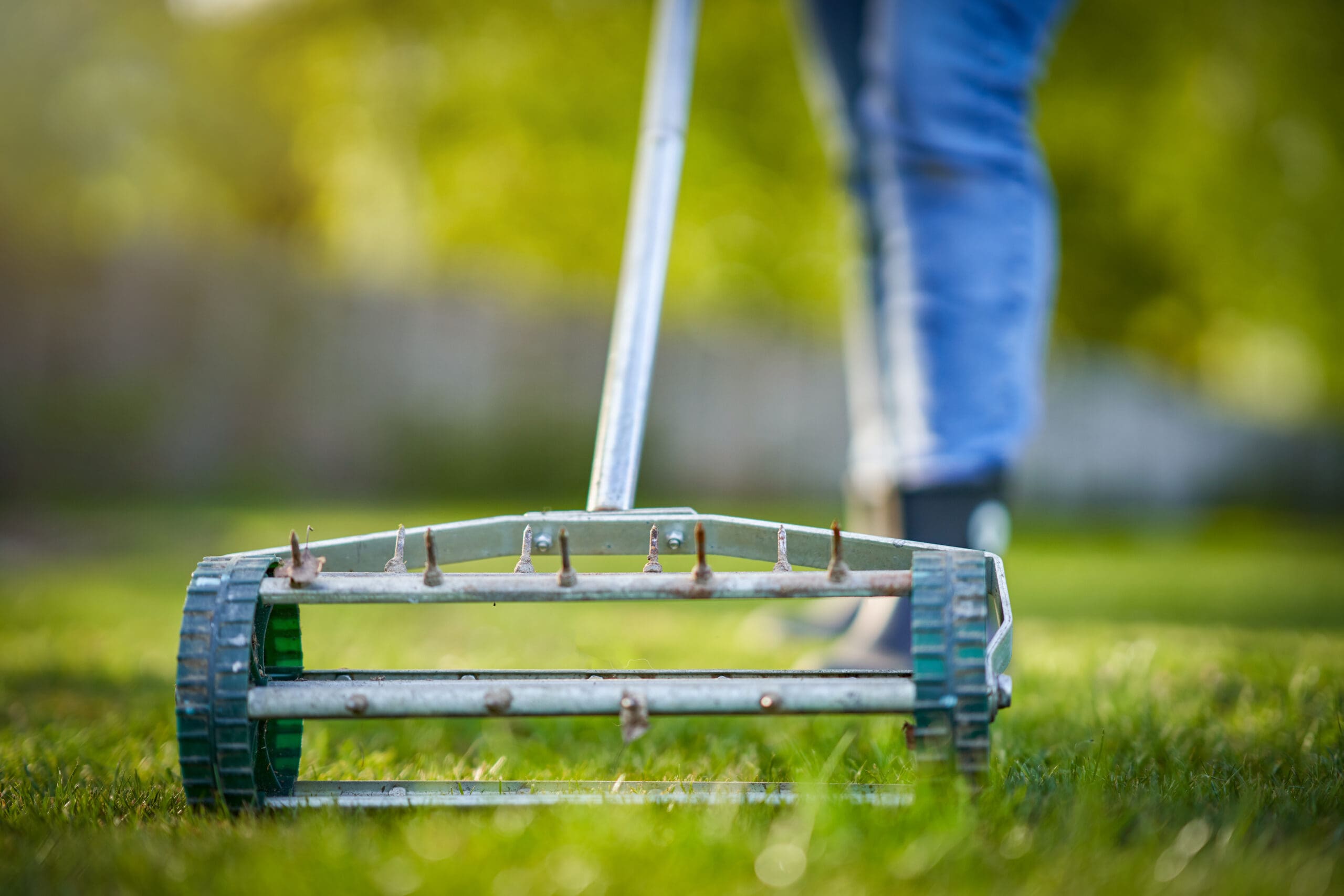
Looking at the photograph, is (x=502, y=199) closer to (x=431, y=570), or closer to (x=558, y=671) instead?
(x=558, y=671)

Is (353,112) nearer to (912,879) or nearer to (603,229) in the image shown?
(603,229)

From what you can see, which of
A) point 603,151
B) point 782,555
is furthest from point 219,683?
point 603,151

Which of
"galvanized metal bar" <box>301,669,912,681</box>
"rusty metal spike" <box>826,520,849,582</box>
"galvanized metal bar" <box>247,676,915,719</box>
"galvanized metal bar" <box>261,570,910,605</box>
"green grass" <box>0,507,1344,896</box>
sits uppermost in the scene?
"rusty metal spike" <box>826,520,849,582</box>

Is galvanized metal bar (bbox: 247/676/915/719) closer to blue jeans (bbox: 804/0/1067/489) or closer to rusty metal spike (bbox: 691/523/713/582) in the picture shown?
rusty metal spike (bbox: 691/523/713/582)

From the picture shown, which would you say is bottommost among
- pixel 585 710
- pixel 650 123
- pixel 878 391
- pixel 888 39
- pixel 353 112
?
pixel 585 710

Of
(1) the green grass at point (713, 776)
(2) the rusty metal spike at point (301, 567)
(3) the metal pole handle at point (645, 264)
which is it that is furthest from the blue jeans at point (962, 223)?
(2) the rusty metal spike at point (301, 567)

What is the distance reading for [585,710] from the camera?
3.29 ft

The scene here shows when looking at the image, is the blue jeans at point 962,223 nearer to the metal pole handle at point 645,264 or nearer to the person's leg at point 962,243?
the person's leg at point 962,243

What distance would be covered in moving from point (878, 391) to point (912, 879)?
1.68 meters

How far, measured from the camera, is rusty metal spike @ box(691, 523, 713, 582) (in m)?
1.02

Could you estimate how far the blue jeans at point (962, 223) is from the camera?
1780 millimetres

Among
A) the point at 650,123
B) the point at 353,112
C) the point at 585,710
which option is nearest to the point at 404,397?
the point at 353,112

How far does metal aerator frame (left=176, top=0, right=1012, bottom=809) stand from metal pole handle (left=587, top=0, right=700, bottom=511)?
4.7 inches

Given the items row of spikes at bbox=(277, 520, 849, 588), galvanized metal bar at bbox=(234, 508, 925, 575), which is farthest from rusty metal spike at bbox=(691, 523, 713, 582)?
galvanized metal bar at bbox=(234, 508, 925, 575)
